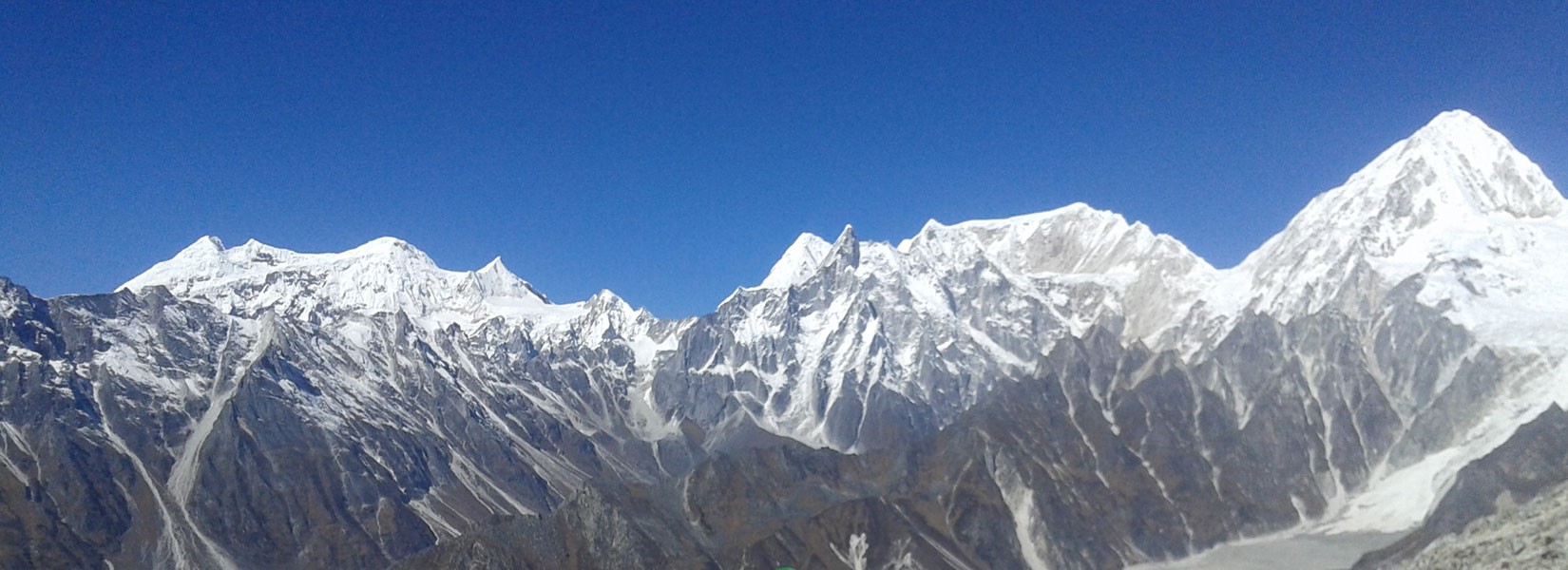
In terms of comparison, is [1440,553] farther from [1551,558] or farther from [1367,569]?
[1367,569]

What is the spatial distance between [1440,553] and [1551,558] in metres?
7.52

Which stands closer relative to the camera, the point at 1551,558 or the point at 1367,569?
the point at 1551,558

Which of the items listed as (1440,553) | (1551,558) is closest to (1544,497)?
(1440,553)

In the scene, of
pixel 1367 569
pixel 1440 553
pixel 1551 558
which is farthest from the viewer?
pixel 1367 569

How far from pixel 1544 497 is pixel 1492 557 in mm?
9225

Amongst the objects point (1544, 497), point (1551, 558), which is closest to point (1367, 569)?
point (1544, 497)

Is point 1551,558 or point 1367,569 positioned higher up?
point 1367,569

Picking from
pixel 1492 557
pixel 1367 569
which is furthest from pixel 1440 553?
pixel 1367 569

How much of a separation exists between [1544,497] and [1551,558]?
11.4 meters

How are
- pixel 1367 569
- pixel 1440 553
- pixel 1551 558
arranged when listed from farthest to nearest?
pixel 1367 569
pixel 1440 553
pixel 1551 558

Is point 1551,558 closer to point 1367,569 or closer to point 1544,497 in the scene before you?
point 1544,497

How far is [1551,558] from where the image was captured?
151 ft

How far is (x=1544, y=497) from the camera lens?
5612cm

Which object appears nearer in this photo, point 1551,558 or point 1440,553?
point 1551,558
